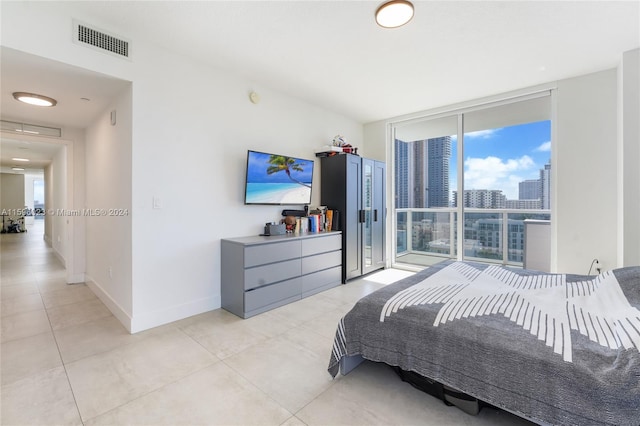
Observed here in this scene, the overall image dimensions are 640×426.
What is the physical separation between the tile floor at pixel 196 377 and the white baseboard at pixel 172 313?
0.08 meters

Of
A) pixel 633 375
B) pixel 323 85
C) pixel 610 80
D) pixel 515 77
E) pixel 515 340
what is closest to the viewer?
pixel 633 375

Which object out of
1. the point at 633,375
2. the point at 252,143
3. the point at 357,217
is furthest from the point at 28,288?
the point at 633,375

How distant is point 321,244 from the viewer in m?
3.77

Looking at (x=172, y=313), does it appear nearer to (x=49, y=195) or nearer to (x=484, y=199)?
(x=484, y=199)

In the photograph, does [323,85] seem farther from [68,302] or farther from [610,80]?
[68,302]

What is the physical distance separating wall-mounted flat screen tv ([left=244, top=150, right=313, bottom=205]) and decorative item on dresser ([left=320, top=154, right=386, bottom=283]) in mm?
400

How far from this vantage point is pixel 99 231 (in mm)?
3475

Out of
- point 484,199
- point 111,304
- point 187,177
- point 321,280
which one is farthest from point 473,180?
point 111,304

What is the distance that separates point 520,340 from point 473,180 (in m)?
3.53

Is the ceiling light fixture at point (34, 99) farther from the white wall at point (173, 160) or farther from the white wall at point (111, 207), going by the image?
the white wall at point (173, 160)

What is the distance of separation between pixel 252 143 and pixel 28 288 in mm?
3677

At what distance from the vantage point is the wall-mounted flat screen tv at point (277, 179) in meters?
3.36

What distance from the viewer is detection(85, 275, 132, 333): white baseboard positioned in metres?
2.65

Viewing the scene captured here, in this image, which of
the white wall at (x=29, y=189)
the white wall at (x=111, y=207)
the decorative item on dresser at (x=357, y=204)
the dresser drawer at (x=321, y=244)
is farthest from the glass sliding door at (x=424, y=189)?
the white wall at (x=29, y=189)
